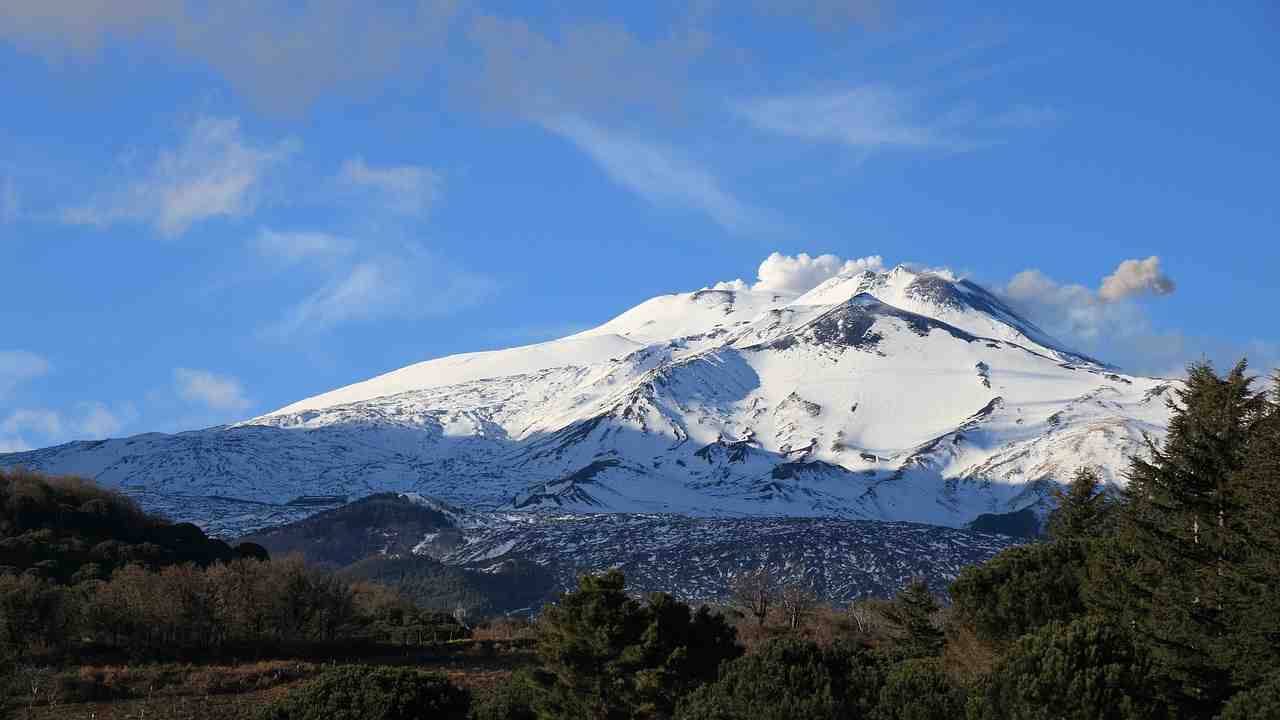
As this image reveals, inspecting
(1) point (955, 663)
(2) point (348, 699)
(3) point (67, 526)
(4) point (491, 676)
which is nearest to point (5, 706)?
(2) point (348, 699)

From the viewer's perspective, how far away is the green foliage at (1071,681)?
3228 centimetres

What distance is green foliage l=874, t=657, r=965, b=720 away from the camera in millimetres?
34844

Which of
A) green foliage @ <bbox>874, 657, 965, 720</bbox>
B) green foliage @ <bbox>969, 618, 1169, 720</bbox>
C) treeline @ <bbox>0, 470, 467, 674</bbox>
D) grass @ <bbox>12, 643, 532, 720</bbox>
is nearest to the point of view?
green foliage @ <bbox>969, 618, 1169, 720</bbox>

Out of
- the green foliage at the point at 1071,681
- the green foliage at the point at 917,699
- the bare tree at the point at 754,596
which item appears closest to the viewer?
the green foliage at the point at 1071,681

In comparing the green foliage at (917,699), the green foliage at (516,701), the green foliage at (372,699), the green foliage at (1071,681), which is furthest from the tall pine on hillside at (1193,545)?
the green foliage at (372,699)

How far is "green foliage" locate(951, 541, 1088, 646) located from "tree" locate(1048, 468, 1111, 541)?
38.4 feet

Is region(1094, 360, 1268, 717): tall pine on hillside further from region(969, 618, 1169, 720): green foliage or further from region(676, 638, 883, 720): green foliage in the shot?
region(676, 638, 883, 720): green foliage

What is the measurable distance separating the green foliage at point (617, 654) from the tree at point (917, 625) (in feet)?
57.7

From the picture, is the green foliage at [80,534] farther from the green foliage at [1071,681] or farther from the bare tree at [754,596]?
the green foliage at [1071,681]

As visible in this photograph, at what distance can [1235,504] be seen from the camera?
142 feet

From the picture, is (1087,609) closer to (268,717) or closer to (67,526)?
(268,717)

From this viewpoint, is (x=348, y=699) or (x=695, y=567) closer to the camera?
(x=348, y=699)

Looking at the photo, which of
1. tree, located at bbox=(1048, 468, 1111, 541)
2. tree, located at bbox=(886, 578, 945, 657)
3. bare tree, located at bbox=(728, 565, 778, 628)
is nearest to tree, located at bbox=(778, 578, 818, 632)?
bare tree, located at bbox=(728, 565, 778, 628)

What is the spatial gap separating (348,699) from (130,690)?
24.2m
